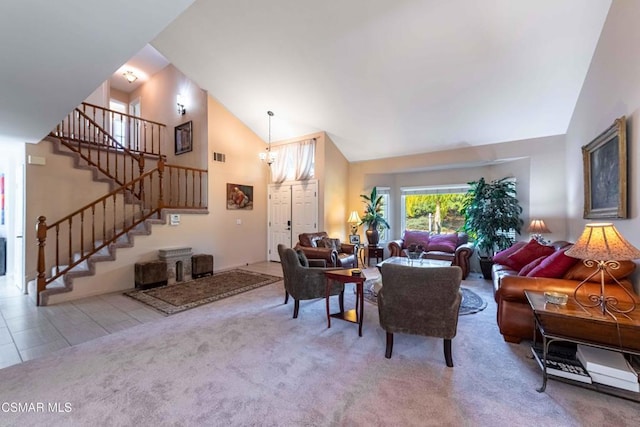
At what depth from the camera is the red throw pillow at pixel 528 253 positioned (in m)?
3.80

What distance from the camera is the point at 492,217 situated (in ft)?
16.7

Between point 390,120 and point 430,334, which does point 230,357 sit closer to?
point 430,334

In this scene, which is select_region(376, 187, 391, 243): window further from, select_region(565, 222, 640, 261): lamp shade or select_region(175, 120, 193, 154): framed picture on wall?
select_region(565, 222, 640, 261): lamp shade

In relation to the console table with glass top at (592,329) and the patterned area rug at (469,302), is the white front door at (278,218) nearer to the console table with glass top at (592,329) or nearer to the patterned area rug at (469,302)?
the patterned area rug at (469,302)

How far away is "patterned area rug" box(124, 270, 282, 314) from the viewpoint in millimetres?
3924

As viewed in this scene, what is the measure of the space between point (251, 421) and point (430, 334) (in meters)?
1.57

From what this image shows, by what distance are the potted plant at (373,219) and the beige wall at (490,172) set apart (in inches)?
15.2

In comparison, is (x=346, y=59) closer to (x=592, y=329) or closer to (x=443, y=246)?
(x=443, y=246)

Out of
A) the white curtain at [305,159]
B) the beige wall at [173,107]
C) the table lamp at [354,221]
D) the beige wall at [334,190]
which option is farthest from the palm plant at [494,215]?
the beige wall at [173,107]

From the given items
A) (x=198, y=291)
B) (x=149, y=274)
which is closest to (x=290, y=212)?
(x=198, y=291)

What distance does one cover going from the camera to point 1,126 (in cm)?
360

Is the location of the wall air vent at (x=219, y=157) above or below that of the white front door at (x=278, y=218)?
above

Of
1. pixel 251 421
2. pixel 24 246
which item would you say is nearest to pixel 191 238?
pixel 24 246

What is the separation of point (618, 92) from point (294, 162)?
5505mm
